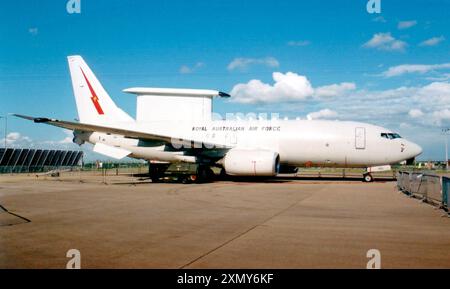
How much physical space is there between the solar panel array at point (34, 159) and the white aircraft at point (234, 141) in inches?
984

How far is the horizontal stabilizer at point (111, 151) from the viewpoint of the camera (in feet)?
87.0

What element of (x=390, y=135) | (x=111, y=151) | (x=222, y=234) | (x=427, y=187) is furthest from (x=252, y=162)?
(x=222, y=234)

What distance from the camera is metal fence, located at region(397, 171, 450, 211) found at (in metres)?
12.1

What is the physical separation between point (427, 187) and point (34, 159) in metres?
59.3

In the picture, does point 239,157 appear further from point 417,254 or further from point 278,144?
point 417,254

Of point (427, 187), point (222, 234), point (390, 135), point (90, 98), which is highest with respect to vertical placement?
point (90, 98)

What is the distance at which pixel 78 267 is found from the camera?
18.1 feet

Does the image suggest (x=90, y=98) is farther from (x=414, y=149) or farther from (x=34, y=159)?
(x=34, y=159)

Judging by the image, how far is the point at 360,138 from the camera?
24453mm

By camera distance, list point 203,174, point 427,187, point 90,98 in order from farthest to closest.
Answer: point 90,98, point 203,174, point 427,187

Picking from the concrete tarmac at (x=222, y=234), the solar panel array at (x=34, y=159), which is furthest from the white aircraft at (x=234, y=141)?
the solar panel array at (x=34, y=159)

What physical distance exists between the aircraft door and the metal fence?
475 cm
